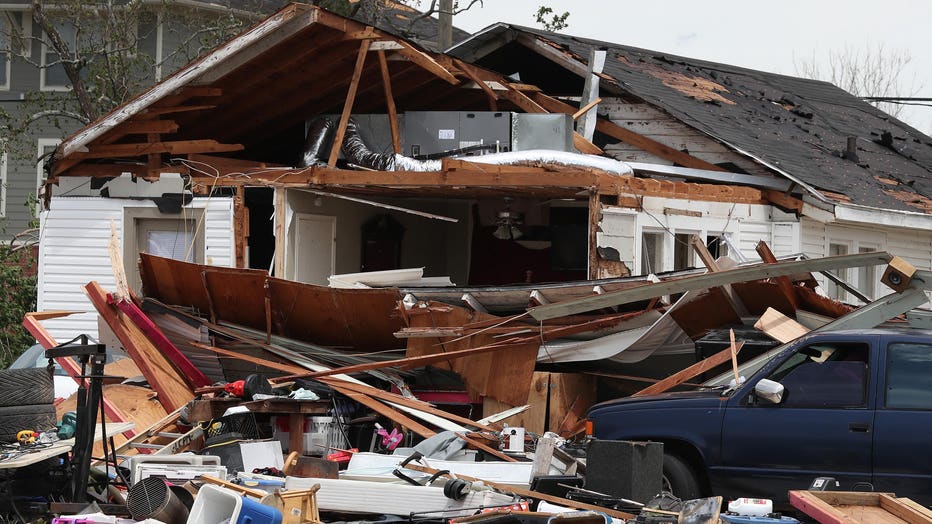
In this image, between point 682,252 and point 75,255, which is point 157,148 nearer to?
point 75,255

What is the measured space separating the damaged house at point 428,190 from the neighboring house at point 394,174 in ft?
0.12

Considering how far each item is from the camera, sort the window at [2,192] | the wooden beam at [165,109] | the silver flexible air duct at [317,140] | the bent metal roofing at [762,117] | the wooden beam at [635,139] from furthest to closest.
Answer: the window at [2,192]
the bent metal roofing at [762,117]
the wooden beam at [635,139]
the silver flexible air duct at [317,140]
the wooden beam at [165,109]

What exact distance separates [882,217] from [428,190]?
277 inches

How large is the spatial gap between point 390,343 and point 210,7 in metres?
17.9

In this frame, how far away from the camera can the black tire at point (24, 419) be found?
34.0ft

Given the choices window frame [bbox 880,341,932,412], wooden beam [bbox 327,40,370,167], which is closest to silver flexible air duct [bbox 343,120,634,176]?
wooden beam [bbox 327,40,370,167]

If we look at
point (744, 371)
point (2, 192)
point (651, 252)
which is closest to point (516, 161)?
point (651, 252)

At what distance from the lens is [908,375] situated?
385 inches

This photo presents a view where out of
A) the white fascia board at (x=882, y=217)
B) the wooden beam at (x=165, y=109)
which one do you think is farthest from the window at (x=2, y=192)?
the white fascia board at (x=882, y=217)

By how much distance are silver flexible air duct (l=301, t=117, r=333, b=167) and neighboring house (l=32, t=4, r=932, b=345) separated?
1.7 inches

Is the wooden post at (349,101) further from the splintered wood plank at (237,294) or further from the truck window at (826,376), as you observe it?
the truck window at (826,376)

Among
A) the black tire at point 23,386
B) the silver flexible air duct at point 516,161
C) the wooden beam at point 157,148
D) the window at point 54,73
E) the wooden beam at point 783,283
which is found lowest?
the black tire at point 23,386

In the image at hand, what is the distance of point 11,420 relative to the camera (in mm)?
10438

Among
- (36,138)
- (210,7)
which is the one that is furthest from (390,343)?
(36,138)
